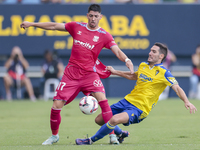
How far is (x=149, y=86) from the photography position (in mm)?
6500

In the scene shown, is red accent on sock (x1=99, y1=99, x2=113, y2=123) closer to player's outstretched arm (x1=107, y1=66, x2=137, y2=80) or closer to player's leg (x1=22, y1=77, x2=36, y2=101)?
player's outstretched arm (x1=107, y1=66, x2=137, y2=80)

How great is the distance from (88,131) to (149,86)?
220 cm

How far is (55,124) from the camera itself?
6449mm

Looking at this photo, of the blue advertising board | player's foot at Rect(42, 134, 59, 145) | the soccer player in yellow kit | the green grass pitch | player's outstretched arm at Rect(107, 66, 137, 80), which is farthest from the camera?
the blue advertising board

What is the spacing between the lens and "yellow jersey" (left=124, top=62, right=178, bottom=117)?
6.42 metres

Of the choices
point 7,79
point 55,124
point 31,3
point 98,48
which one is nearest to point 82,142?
point 55,124

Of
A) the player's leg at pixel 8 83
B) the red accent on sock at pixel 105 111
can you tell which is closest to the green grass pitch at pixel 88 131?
the red accent on sock at pixel 105 111

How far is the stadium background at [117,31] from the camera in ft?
56.8

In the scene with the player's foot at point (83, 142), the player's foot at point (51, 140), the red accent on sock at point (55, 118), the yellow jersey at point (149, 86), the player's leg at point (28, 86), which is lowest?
the player's leg at point (28, 86)

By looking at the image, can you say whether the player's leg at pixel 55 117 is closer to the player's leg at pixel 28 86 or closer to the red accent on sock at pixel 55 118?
the red accent on sock at pixel 55 118

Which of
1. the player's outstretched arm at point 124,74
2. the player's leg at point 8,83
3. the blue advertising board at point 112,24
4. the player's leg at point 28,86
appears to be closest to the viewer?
the player's outstretched arm at point 124,74

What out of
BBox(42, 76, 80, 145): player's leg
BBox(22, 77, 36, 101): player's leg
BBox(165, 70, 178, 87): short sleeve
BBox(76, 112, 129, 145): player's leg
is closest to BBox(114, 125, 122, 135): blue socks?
BBox(76, 112, 129, 145): player's leg

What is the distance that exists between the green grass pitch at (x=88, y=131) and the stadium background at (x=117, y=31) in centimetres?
547

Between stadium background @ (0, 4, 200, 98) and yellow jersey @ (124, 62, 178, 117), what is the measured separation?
425 inches
